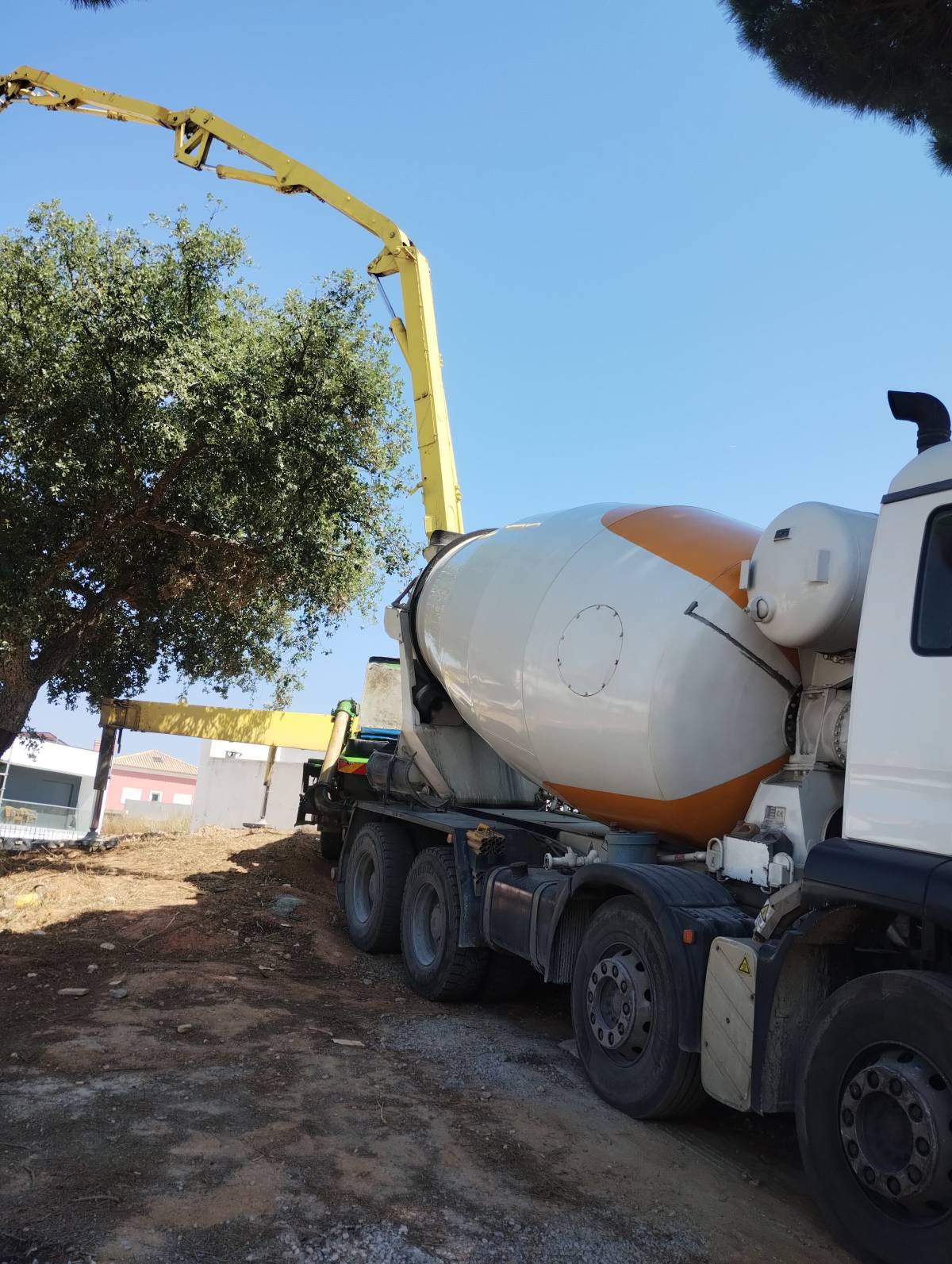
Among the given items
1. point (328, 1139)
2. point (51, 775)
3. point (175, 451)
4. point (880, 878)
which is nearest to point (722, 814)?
point (880, 878)

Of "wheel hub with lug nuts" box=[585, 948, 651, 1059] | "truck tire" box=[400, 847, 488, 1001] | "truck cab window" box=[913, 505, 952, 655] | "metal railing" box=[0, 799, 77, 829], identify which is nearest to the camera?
"truck cab window" box=[913, 505, 952, 655]

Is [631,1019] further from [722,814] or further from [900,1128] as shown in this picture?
[900,1128]

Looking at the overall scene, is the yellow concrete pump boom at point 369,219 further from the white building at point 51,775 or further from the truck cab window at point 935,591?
the white building at point 51,775

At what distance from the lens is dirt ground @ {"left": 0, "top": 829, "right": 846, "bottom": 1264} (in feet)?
11.3

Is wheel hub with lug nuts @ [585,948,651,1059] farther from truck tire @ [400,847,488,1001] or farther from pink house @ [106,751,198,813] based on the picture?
pink house @ [106,751,198,813]

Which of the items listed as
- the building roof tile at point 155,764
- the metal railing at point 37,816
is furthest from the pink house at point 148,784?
the metal railing at point 37,816

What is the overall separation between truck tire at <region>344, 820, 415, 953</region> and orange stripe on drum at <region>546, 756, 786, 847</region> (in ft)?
10.1

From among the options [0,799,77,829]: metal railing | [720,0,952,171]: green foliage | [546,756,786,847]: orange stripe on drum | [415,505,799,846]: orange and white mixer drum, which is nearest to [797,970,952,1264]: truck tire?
[546,756,786,847]: orange stripe on drum

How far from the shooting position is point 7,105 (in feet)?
46.4

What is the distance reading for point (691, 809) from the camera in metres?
5.56

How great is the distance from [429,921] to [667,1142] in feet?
11.7

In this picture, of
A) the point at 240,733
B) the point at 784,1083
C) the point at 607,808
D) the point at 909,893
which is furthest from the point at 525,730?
the point at 240,733

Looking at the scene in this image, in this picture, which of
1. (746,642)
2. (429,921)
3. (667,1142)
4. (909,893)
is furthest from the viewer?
(429,921)

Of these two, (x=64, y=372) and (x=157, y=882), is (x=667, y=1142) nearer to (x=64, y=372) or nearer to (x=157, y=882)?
(x=157, y=882)
